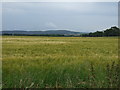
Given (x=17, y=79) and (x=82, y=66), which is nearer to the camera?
(x=17, y=79)

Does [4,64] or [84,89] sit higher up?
[4,64]

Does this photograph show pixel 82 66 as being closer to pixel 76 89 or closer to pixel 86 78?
pixel 86 78

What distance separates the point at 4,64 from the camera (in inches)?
237

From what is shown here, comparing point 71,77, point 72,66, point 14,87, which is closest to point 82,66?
point 72,66

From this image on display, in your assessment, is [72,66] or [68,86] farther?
[72,66]

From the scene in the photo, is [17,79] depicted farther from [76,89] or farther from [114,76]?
[114,76]

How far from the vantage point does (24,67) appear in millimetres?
5816

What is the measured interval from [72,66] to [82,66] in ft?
0.89

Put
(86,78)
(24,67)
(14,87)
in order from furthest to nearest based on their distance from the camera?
(24,67), (86,78), (14,87)

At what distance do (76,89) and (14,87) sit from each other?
1381mm

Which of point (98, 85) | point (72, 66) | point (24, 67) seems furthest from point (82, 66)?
point (24, 67)

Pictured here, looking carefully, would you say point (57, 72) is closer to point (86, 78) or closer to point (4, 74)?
point (86, 78)

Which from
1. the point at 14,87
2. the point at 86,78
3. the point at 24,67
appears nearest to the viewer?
the point at 14,87

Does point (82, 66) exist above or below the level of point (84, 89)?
above
